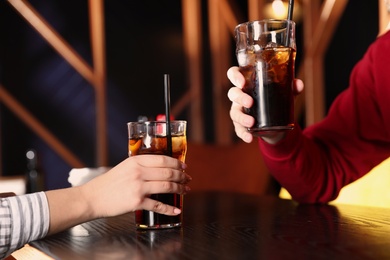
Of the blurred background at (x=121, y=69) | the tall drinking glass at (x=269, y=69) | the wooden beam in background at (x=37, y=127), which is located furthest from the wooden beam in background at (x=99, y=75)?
the tall drinking glass at (x=269, y=69)

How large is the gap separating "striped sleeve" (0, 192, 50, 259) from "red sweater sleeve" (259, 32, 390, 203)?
693 millimetres

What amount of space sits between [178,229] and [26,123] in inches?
110

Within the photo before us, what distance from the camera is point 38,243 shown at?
0.86 meters

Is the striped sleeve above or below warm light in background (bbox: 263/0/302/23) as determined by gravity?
below

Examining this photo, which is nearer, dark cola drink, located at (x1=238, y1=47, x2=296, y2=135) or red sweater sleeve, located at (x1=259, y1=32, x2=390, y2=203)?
dark cola drink, located at (x1=238, y1=47, x2=296, y2=135)

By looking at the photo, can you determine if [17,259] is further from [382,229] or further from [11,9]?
[11,9]

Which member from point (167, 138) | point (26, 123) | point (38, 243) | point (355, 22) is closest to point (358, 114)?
point (167, 138)

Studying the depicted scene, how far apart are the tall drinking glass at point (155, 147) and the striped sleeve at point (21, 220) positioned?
0.57 feet

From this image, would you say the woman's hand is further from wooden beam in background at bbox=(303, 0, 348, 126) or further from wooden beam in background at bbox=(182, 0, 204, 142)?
wooden beam in background at bbox=(182, 0, 204, 142)

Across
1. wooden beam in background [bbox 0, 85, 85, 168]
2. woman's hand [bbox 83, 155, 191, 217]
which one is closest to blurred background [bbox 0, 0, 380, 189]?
wooden beam in background [bbox 0, 85, 85, 168]

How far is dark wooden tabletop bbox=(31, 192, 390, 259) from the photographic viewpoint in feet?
2.40

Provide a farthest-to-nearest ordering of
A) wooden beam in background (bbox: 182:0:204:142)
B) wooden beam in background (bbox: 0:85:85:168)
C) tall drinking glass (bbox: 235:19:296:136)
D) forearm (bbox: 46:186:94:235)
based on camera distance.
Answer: wooden beam in background (bbox: 182:0:204:142)
wooden beam in background (bbox: 0:85:85:168)
tall drinking glass (bbox: 235:19:296:136)
forearm (bbox: 46:186:94:235)

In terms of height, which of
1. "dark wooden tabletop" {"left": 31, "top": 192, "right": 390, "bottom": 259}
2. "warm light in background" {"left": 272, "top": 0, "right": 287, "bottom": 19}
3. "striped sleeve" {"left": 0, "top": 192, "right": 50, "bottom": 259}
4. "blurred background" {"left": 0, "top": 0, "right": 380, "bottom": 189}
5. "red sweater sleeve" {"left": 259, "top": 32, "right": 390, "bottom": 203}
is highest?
"warm light in background" {"left": 272, "top": 0, "right": 287, "bottom": 19}

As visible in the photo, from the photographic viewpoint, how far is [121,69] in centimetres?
388
